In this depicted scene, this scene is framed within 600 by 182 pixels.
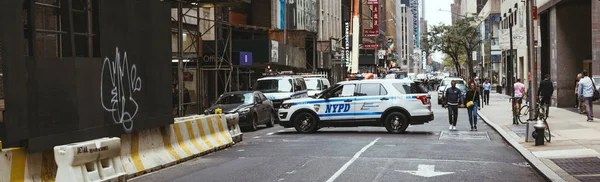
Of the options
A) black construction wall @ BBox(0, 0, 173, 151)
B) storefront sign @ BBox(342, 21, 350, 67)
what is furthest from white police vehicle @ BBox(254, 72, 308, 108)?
storefront sign @ BBox(342, 21, 350, 67)

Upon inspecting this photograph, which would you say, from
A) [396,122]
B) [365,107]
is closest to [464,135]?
[396,122]

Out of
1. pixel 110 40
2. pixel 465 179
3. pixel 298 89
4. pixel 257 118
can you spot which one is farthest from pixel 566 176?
pixel 298 89

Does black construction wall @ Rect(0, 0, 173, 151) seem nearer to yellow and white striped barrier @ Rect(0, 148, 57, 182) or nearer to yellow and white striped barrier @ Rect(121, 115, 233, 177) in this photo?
yellow and white striped barrier @ Rect(0, 148, 57, 182)

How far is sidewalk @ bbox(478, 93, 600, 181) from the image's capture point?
12266 millimetres

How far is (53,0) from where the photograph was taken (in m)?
11.0

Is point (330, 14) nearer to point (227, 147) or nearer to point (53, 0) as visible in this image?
point (227, 147)

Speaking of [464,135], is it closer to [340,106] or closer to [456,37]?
[340,106]

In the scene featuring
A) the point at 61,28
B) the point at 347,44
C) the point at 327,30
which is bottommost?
the point at 61,28

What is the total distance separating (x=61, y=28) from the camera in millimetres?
10938

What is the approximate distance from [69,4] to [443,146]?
1001cm

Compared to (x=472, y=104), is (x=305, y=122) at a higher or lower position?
lower

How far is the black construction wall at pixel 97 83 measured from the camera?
30.5 ft

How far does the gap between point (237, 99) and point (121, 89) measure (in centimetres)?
1275

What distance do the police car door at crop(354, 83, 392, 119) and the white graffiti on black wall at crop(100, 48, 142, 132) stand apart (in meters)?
9.75
